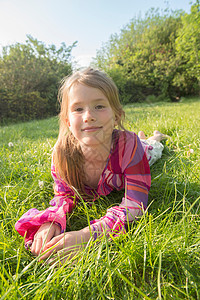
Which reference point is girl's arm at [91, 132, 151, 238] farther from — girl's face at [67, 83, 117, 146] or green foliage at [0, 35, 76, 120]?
green foliage at [0, 35, 76, 120]

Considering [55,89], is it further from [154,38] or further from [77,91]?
[154,38]

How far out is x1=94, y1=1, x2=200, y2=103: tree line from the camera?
17953 mm

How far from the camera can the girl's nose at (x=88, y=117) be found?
55.8 inches

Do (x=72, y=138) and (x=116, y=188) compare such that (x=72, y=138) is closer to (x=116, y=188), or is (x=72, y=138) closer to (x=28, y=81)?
(x=116, y=188)

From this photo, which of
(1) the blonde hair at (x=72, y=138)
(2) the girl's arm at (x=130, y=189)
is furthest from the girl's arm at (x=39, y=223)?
(1) the blonde hair at (x=72, y=138)

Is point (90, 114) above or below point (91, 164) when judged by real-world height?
above

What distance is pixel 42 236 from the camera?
1194mm

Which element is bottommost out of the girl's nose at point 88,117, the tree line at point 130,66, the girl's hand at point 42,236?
the girl's hand at point 42,236

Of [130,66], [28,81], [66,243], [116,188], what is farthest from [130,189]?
[130,66]

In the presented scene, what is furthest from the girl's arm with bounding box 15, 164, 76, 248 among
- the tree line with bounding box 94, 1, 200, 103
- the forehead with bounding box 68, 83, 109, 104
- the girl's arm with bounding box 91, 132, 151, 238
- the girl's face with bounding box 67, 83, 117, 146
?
the tree line with bounding box 94, 1, 200, 103

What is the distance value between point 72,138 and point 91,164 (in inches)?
12.2

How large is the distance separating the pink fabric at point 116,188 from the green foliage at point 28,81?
9517mm

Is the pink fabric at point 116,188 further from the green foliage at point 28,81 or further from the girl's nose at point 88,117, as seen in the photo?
the green foliage at point 28,81

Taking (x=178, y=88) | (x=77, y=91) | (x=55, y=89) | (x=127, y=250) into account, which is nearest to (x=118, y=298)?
(x=127, y=250)
